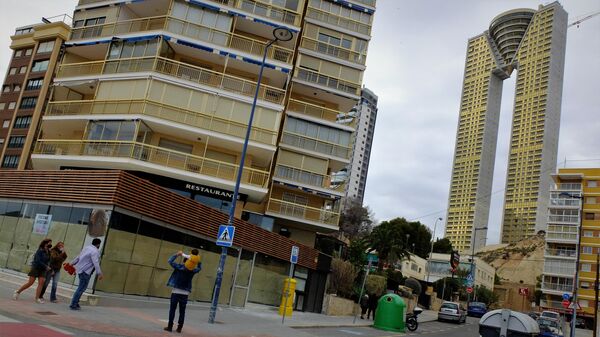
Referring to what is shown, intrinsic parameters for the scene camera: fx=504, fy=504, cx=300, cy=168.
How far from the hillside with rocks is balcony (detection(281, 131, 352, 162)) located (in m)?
103

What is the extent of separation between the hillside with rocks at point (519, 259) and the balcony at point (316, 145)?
103 metres

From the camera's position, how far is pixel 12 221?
1861cm

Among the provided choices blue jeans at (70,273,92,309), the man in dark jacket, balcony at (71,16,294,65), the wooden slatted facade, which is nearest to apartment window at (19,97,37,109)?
balcony at (71,16,294,65)

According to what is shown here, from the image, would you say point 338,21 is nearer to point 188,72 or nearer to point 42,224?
point 188,72

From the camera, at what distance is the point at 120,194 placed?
609 inches

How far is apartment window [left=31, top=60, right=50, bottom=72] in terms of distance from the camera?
72250 mm

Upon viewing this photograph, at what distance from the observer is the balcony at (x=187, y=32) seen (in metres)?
30.7

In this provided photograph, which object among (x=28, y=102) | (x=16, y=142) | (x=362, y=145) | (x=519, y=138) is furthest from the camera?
(x=362, y=145)

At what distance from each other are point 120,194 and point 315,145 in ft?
72.4

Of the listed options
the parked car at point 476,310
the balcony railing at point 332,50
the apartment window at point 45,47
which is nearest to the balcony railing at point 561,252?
the parked car at point 476,310


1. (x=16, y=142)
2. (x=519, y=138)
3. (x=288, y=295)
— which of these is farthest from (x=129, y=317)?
(x=519, y=138)

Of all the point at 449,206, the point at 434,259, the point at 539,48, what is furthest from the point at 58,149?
the point at 539,48

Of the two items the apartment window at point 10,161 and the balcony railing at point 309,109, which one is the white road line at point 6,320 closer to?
the balcony railing at point 309,109

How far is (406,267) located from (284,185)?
5157cm
